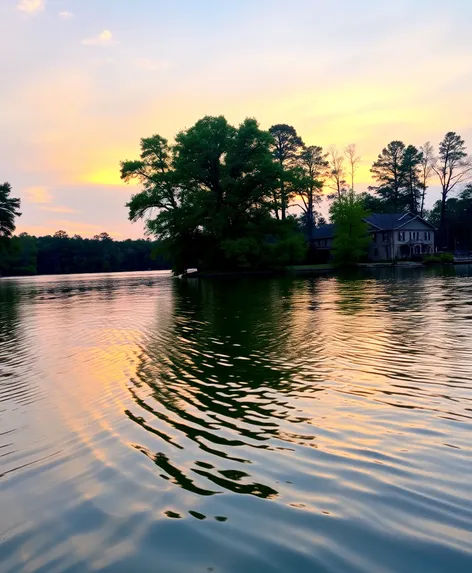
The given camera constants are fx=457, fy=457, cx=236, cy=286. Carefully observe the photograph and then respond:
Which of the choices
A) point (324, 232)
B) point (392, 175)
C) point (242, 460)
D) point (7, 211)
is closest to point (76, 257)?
point (7, 211)

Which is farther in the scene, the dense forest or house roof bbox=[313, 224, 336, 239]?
house roof bbox=[313, 224, 336, 239]

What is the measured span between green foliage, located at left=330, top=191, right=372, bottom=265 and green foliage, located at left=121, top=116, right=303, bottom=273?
12217mm

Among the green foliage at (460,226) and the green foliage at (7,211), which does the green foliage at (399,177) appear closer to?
the green foliage at (460,226)

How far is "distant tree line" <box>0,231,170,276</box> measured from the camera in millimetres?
139500

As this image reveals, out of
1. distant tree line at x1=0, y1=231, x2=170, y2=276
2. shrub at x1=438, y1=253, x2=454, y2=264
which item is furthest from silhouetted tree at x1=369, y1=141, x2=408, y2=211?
distant tree line at x1=0, y1=231, x2=170, y2=276

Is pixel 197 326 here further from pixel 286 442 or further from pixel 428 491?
pixel 428 491

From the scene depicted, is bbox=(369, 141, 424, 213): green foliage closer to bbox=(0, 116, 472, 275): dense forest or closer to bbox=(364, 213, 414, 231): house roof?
bbox=(364, 213, 414, 231): house roof

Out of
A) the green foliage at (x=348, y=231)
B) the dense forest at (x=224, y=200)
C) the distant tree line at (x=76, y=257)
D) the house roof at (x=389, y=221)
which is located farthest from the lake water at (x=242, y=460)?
the distant tree line at (x=76, y=257)

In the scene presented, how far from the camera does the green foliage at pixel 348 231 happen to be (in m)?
70.1

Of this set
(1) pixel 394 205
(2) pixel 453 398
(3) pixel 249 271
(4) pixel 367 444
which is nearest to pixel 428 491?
(4) pixel 367 444

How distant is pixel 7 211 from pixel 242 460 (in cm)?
9123

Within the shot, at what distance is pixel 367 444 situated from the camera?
206 inches

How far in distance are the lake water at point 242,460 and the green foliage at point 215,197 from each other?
148 ft

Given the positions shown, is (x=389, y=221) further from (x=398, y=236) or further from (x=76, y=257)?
(x=76, y=257)
